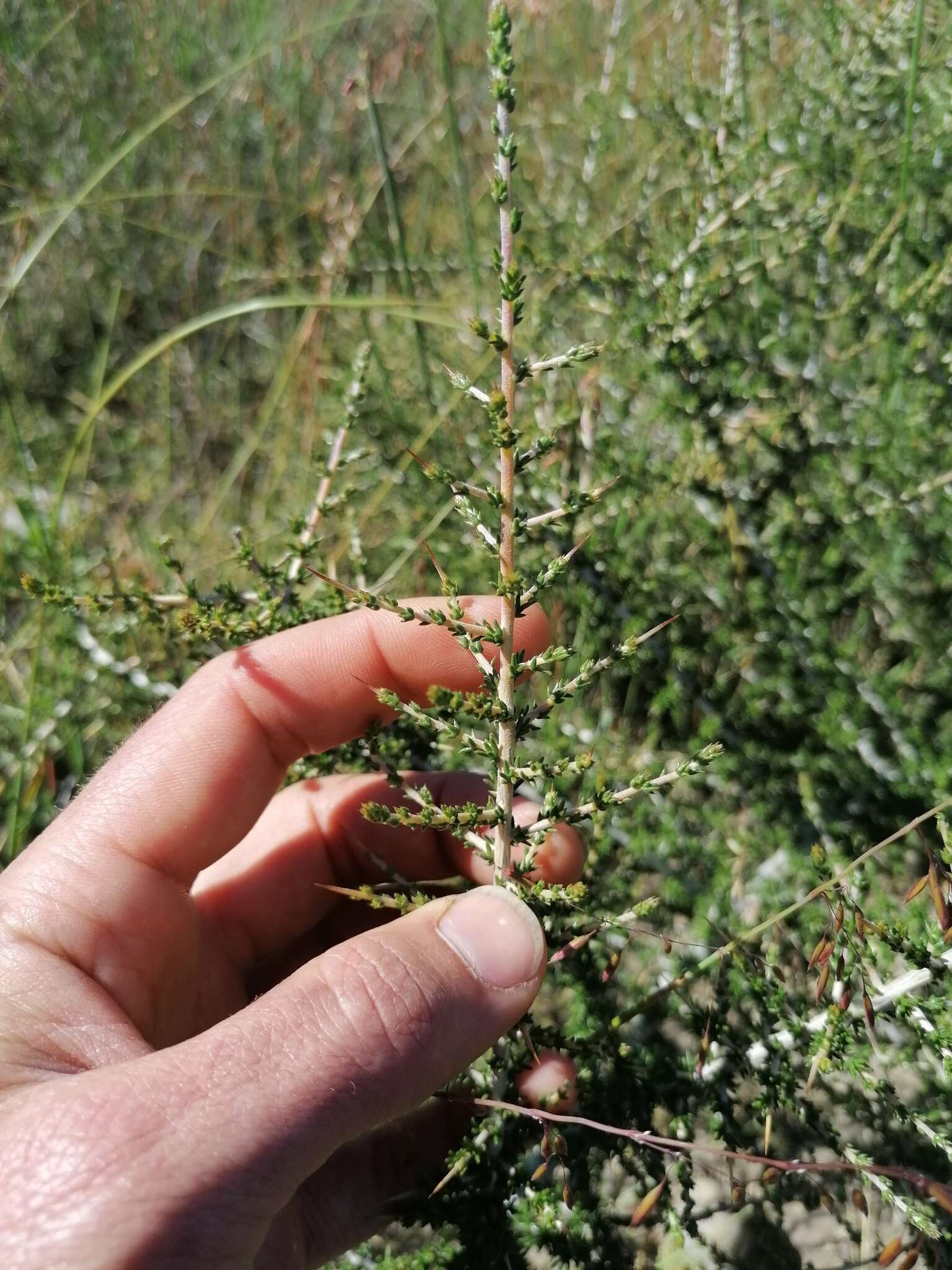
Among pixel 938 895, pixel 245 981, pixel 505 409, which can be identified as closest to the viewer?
pixel 505 409

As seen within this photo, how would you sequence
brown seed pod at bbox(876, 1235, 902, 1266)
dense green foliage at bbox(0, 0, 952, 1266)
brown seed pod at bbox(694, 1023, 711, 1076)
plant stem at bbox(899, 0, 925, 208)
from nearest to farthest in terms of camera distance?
brown seed pod at bbox(876, 1235, 902, 1266) → brown seed pod at bbox(694, 1023, 711, 1076) → dense green foliage at bbox(0, 0, 952, 1266) → plant stem at bbox(899, 0, 925, 208)

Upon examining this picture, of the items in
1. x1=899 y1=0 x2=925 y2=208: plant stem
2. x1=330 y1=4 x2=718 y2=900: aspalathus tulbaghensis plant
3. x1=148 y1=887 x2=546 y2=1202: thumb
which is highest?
x1=899 y1=0 x2=925 y2=208: plant stem

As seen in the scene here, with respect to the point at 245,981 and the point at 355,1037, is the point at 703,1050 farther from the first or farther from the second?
the point at 245,981

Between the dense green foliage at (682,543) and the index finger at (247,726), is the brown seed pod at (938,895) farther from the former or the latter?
the index finger at (247,726)

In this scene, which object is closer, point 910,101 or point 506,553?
point 506,553

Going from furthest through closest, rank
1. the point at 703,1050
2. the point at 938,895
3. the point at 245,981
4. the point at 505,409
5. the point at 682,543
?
the point at 682,543 < the point at 245,981 < the point at 703,1050 < the point at 938,895 < the point at 505,409

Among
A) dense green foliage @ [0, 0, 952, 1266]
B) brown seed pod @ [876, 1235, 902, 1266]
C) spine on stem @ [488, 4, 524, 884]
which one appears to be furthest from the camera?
dense green foliage @ [0, 0, 952, 1266]

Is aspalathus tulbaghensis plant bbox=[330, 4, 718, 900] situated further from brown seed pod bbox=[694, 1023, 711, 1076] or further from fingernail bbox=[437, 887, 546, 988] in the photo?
brown seed pod bbox=[694, 1023, 711, 1076]

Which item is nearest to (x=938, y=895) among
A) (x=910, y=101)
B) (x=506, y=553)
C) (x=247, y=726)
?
(x=506, y=553)

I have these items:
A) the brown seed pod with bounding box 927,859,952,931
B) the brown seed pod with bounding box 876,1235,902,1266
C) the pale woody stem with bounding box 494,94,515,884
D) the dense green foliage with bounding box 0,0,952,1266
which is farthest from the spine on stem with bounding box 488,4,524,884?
the brown seed pod with bounding box 876,1235,902,1266
